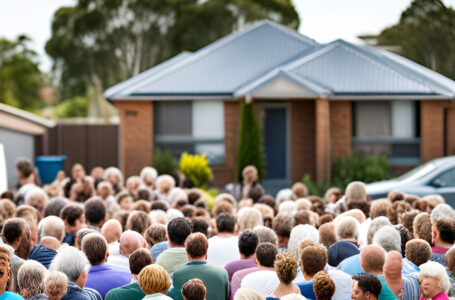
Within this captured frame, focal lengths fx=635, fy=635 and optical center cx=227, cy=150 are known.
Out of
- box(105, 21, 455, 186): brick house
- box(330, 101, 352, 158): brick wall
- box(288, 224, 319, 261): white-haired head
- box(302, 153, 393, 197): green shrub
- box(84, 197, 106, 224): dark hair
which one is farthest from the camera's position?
box(330, 101, 352, 158): brick wall

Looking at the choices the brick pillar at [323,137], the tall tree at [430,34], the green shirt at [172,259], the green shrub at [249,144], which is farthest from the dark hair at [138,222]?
the brick pillar at [323,137]

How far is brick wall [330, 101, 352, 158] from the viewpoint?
18609mm

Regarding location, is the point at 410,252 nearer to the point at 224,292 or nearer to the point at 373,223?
the point at 373,223

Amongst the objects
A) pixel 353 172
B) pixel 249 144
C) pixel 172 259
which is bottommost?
pixel 172 259

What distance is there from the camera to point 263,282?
5.76 metres

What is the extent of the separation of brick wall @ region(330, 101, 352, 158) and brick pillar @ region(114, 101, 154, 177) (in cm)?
544

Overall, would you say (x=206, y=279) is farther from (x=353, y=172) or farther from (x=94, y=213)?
(x=353, y=172)

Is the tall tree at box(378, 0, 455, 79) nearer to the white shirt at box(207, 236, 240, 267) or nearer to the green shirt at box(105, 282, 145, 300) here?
the white shirt at box(207, 236, 240, 267)

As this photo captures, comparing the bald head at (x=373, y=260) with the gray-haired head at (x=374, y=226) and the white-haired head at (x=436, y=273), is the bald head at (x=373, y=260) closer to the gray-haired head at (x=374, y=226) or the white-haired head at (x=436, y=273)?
the white-haired head at (x=436, y=273)

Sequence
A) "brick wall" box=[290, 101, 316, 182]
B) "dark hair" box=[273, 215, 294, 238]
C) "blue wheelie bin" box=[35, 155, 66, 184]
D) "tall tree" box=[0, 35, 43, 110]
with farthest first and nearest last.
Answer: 1. "tall tree" box=[0, 35, 43, 110]
2. "blue wheelie bin" box=[35, 155, 66, 184]
3. "brick wall" box=[290, 101, 316, 182]
4. "dark hair" box=[273, 215, 294, 238]

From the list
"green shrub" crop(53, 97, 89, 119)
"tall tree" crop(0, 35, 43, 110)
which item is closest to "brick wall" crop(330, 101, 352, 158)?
"tall tree" crop(0, 35, 43, 110)

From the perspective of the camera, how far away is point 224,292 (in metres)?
6.04

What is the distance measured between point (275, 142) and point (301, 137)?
31.8 inches

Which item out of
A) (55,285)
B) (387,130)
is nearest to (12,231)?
(55,285)
